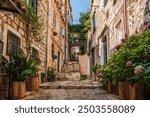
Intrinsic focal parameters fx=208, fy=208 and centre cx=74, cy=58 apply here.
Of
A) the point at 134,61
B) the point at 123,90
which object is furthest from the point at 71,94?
the point at 134,61

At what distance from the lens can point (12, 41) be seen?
543 cm

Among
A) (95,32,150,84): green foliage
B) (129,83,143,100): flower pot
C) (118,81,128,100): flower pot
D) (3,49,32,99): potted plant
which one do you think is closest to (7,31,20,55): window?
(3,49,32,99): potted plant

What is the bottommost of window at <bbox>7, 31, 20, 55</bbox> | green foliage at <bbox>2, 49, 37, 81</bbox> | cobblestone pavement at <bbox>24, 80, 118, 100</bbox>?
cobblestone pavement at <bbox>24, 80, 118, 100</bbox>

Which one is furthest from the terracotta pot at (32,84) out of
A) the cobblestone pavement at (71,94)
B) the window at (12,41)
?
the window at (12,41)

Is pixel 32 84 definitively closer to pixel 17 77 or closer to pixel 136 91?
pixel 17 77

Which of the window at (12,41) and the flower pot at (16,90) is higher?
the window at (12,41)

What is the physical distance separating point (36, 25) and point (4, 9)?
2.53 m

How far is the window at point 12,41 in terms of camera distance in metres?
5.15

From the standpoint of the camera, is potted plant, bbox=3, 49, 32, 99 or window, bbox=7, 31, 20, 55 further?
window, bbox=7, 31, 20, 55

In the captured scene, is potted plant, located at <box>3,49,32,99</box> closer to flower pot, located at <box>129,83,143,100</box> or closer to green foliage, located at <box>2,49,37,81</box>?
green foliage, located at <box>2,49,37,81</box>

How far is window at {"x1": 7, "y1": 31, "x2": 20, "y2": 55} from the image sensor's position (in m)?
5.15

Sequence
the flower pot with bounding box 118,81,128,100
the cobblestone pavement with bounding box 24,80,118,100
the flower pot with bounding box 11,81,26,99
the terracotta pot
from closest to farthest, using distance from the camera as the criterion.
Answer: the flower pot with bounding box 118,81,128,100 < the flower pot with bounding box 11,81,26,99 < the cobblestone pavement with bounding box 24,80,118,100 < the terracotta pot

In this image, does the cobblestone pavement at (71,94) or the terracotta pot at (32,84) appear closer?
the cobblestone pavement at (71,94)

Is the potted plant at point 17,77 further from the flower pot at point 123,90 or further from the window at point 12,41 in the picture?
the flower pot at point 123,90
